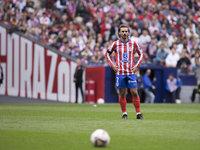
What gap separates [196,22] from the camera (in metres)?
27.2

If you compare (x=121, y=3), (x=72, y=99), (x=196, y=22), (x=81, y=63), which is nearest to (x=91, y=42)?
(x=81, y=63)

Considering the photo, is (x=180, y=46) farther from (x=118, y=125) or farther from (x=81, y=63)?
(x=118, y=125)

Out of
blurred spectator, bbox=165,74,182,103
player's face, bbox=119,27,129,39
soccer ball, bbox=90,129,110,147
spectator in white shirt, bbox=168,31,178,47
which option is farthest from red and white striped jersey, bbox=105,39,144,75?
spectator in white shirt, bbox=168,31,178,47

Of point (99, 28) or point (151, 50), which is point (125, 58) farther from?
point (99, 28)

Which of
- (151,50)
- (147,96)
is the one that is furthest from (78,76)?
(151,50)

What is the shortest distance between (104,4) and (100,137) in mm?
21094

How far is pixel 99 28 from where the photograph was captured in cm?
2362

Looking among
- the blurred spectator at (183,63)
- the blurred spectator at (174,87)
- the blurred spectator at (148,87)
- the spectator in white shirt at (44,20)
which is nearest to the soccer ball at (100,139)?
the blurred spectator at (148,87)

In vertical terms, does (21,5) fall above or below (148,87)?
above

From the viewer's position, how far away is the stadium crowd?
2208 cm

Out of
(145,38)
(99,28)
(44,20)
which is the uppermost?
(44,20)

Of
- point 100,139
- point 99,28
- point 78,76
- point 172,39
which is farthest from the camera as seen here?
point 172,39

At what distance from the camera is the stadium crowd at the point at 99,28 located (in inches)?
869

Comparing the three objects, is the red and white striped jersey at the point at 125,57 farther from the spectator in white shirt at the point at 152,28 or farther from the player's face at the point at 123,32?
the spectator in white shirt at the point at 152,28
